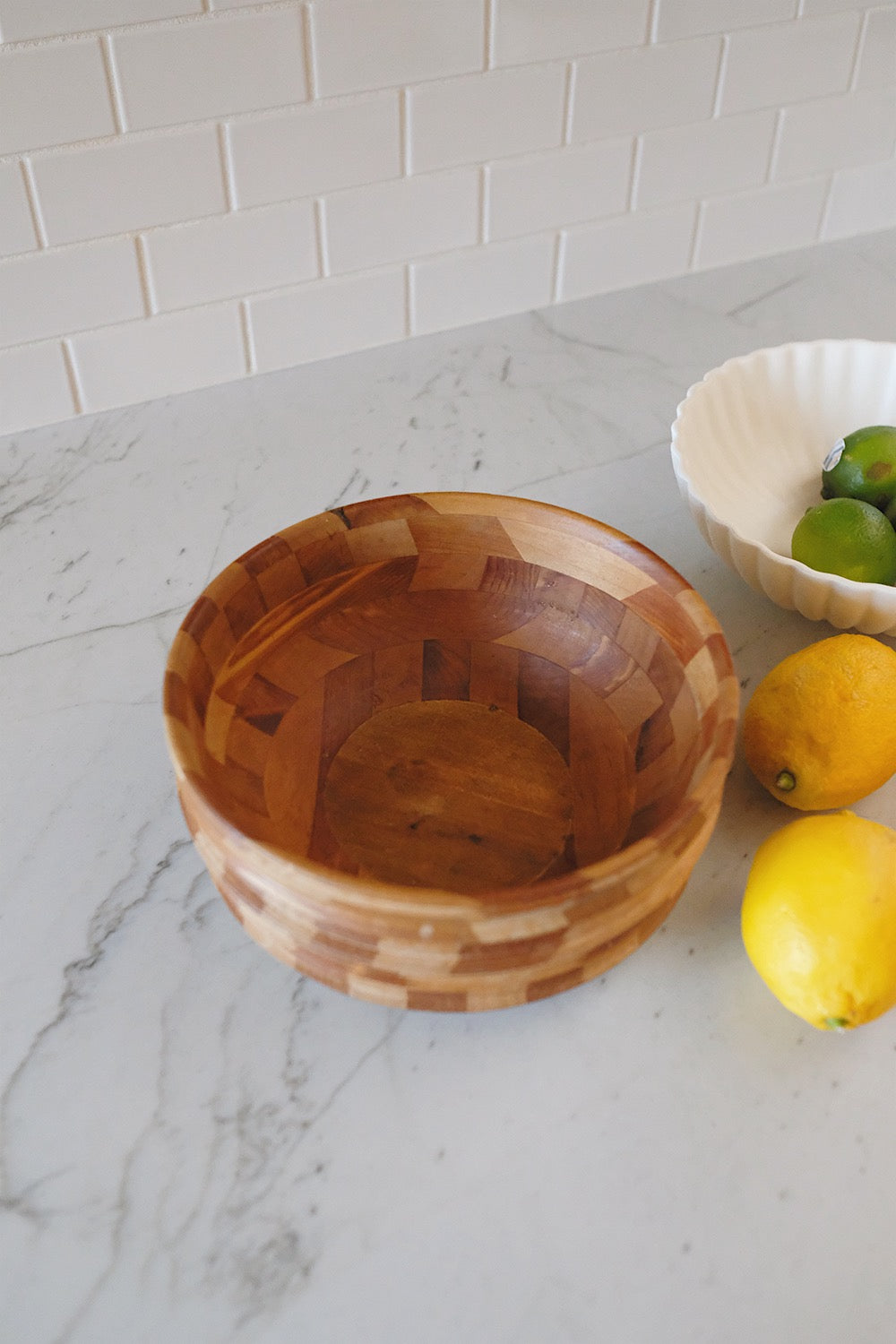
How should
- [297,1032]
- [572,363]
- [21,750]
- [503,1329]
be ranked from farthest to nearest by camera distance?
[572,363] → [21,750] → [297,1032] → [503,1329]

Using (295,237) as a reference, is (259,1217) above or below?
below

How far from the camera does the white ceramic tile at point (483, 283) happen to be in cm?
110

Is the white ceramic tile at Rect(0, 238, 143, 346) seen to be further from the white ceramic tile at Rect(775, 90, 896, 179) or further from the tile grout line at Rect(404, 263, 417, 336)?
the white ceramic tile at Rect(775, 90, 896, 179)

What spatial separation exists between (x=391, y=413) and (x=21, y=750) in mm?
472

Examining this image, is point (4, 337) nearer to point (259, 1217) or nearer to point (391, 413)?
point (391, 413)

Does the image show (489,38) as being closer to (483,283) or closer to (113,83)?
(483,283)

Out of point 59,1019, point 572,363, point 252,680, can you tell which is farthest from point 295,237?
point 59,1019

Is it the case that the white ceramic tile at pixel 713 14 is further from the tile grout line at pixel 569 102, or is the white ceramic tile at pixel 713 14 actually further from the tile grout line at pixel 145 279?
the tile grout line at pixel 145 279

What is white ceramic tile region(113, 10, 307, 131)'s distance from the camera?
2.82 feet

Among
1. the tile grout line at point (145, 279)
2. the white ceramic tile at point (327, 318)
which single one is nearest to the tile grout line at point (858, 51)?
the white ceramic tile at point (327, 318)

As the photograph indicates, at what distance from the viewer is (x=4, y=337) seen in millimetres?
942

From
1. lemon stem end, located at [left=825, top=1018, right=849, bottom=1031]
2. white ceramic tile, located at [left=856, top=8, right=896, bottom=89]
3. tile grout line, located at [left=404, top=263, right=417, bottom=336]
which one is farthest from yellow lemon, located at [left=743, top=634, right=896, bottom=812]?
white ceramic tile, located at [left=856, top=8, right=896, bottom=89]

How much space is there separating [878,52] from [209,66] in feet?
2.34

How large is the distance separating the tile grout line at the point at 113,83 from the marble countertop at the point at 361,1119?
391mm
